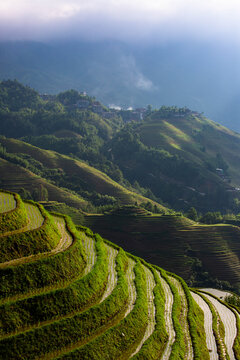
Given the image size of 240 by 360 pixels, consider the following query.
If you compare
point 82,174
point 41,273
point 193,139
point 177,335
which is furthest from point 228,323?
point 193,139

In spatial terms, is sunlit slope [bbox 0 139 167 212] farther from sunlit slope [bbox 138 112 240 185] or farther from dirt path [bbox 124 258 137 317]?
dirt path [bbox 124 258 137 317]

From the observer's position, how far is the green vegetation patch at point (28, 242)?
25.0 metres

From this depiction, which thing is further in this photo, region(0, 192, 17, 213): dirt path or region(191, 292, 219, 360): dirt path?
region(191, 292, 219, 360): dirt path

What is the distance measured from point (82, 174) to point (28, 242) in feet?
322

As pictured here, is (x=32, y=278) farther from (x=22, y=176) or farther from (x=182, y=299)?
A: (x=22, y=176)

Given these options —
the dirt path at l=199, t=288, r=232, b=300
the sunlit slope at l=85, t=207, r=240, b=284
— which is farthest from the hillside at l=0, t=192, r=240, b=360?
the sunlit slope at l=85, t=207, r=240, b=284

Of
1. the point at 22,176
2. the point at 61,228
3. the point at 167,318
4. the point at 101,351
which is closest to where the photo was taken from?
the point at 101,351

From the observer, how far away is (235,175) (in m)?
154

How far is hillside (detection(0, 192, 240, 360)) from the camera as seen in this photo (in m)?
22.0

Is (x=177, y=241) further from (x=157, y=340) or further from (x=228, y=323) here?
(x=157, y=340)

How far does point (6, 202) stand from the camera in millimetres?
31031

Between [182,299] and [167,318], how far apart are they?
5.88m

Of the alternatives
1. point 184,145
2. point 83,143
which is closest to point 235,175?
point 184,145

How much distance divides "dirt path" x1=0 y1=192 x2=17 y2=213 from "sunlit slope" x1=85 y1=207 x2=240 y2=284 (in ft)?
138
